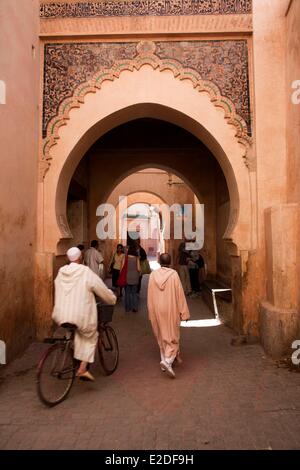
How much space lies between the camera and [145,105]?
5695mm

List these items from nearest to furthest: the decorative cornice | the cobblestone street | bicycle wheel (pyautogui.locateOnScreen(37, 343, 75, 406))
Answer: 1. the cobblestone street
2. bicycle wheel (pyautogui.locateOnScreen(37, 343, 75, 406))
3. the decorative cornice

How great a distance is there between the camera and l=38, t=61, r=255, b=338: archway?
545 centimetres

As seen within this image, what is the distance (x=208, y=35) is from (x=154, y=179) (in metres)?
10.5

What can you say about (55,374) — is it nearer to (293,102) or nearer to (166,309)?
(166,309)

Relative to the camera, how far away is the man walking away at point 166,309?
13.5 feet

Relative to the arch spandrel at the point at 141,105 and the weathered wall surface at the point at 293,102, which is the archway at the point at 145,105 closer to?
the arch spandrel at the point at 141,105

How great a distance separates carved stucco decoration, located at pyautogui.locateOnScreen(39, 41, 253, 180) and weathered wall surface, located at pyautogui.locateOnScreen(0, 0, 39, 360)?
0.25m

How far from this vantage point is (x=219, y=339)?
220 inches

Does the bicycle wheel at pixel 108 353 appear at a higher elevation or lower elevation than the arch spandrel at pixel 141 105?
lower

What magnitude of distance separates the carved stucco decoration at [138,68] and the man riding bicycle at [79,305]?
2.48 meters
